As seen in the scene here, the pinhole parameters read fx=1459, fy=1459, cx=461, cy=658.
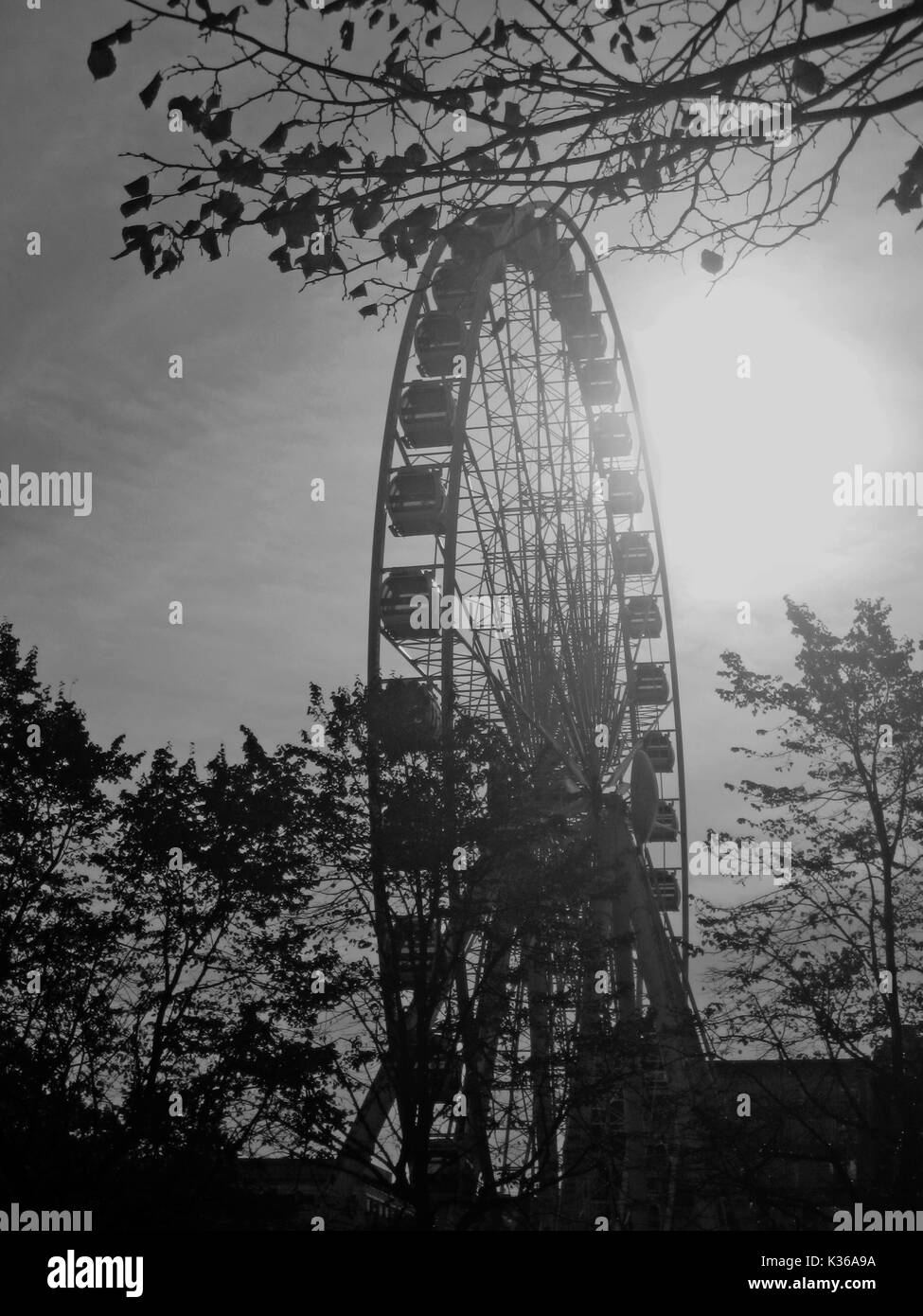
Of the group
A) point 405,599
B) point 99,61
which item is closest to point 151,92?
point 99,61

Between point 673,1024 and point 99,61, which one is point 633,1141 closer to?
point 673,1024

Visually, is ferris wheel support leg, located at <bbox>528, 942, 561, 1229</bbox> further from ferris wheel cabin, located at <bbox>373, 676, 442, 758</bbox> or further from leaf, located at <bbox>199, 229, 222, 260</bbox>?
leaf, located at <bbox>199, 229, 222, 260</bbox>

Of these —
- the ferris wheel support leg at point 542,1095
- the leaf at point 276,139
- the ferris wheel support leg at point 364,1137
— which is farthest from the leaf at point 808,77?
the ferris wheel support leg at point 364,1137

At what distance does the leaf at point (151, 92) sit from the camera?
6531 millimetres

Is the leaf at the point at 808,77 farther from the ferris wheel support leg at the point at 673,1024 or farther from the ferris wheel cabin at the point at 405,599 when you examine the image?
the ferris wheel cabin at the point at 405,599

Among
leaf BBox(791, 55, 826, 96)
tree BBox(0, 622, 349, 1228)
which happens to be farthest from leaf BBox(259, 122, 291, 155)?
tree BBox(0, 622, 349, 1228)

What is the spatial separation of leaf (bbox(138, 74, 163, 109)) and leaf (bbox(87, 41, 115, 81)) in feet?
0.58

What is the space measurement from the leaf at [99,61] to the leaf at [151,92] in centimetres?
18

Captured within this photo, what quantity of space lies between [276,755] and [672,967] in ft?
26.1

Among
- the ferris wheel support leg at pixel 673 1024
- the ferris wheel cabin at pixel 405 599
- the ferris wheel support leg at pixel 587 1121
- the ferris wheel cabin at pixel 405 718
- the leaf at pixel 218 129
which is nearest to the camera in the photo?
the leaf at pixel 218 129

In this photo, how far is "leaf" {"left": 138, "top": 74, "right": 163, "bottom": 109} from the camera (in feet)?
21.4

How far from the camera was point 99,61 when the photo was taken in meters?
6.50

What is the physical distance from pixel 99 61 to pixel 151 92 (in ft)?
0.83
